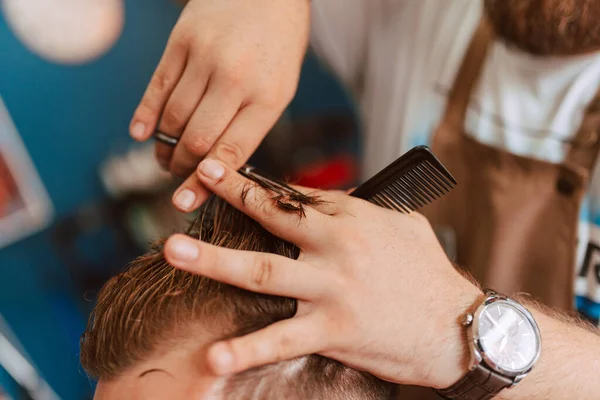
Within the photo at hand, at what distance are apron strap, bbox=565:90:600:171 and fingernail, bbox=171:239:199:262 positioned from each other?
913 mm

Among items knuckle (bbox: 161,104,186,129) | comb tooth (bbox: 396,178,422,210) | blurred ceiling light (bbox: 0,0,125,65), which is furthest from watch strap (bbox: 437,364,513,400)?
blurred ceiling light (bbox: 0,0,125,65)

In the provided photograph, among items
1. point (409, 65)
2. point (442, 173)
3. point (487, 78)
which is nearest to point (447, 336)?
point (442, 173)

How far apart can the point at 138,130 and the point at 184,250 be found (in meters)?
0.40

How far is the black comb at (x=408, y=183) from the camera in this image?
75cm

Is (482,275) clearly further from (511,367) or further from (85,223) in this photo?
(85,223)

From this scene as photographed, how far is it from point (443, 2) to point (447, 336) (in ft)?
3.39

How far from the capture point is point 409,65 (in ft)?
4.74

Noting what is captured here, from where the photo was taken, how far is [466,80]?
133cm

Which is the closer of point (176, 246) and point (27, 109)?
Answer: point (176, 246)

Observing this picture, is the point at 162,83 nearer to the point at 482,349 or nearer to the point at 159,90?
the point at 159,90

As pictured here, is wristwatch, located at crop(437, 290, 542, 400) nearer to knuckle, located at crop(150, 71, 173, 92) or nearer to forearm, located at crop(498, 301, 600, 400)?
forearm, located at crop(498, 301, 600, 400)

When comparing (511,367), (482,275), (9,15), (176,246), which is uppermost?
(9,15)

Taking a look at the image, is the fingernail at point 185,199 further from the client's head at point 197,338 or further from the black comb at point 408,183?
the black comb at point 408,183

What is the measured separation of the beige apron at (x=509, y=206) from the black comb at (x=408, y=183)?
453 mm
